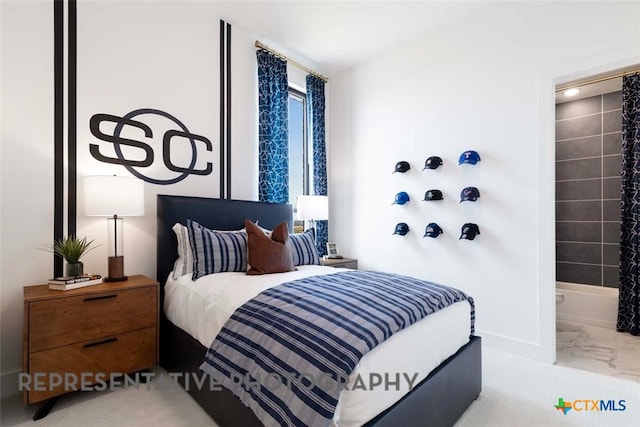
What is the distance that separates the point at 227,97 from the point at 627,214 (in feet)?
13.7

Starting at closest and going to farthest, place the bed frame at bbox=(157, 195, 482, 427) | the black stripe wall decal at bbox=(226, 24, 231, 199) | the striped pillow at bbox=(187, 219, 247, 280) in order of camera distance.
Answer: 1. the bed frame at bbox=(157, 195, 482, 427)
2. the striped pillow at bbox=(187, 219, 247, 280)
3. the black stripe wall decal at bbox=(226, 24, 231, 199)

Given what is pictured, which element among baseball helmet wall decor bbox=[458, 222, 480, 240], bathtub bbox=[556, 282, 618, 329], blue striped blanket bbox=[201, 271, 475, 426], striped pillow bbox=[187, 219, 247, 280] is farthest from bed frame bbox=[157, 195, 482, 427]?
bathtub bbox=[556, 282, 618, 329]

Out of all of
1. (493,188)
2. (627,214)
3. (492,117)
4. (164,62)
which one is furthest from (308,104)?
(627,214)

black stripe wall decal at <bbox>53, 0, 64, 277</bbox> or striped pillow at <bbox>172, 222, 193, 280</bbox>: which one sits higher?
black stripe wall decal at <bbox>53, 0, 64, 277</bbox>

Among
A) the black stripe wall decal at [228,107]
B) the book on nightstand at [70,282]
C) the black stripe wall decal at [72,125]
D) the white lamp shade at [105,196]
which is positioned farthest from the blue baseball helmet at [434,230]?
the black stripe wall decal at [72,125]

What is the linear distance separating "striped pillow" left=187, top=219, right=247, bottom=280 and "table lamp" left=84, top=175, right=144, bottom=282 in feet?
1.35

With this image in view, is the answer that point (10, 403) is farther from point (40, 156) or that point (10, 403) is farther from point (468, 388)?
point (468, 388)

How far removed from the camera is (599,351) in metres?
2.58

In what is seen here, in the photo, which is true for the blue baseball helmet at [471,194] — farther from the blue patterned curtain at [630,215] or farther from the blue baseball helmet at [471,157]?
the blue patterned curtain at [630,215]

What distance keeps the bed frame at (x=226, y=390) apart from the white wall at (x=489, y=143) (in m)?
0.98

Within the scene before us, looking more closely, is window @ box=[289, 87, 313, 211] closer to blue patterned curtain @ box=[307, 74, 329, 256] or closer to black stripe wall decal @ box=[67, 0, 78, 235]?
blue patterned curtain @ box=[307, 74, 329, 256]

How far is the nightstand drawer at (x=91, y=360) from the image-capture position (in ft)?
5.45

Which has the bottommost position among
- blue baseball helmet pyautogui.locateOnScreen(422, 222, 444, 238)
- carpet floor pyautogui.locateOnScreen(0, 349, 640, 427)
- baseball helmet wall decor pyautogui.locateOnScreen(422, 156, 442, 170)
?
carpet floor pyautogui.locateOnScreen(0, 349, 640, 427)

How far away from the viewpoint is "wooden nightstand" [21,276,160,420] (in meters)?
1.64
